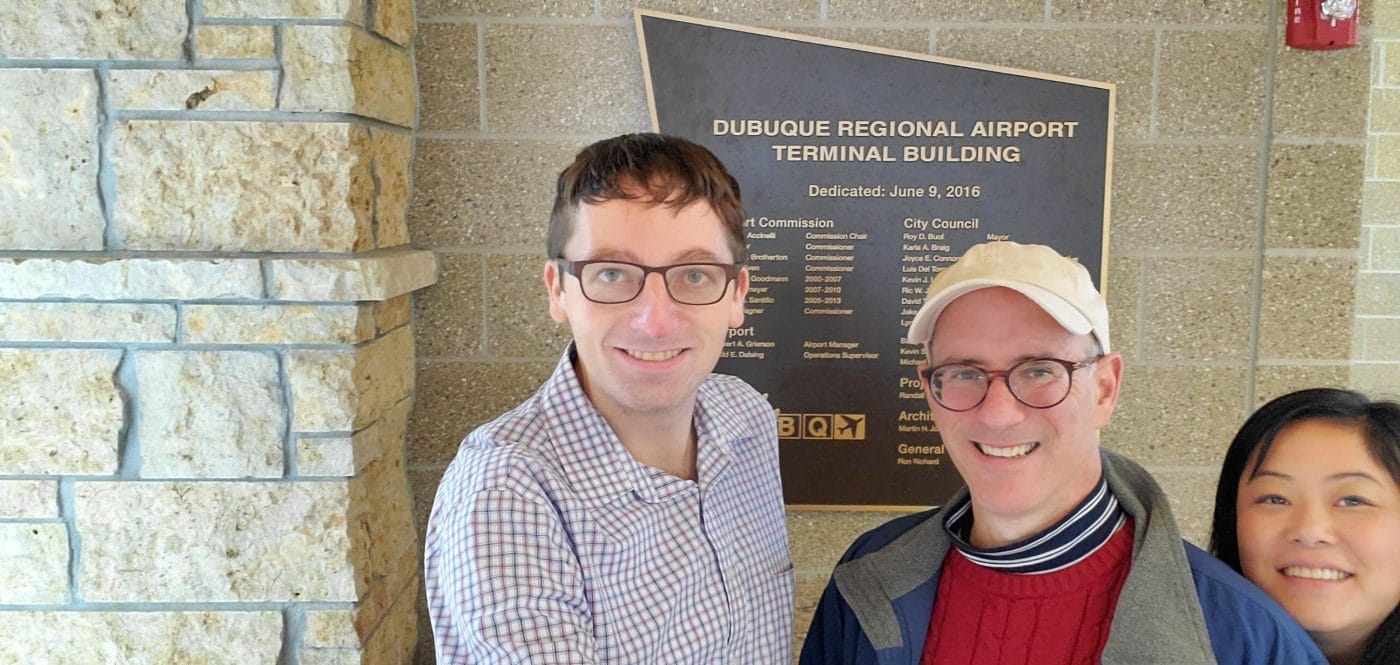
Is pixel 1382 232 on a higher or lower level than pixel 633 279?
higher

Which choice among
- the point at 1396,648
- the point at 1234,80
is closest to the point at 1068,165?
the point at 1234,80

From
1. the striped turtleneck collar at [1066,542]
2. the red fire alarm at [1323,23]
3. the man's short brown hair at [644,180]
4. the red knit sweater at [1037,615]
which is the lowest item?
the red knit sweater at [1037,615]

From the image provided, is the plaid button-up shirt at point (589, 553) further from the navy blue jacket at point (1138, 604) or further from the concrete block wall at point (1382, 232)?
the concrete block wall at point (1382, 232)

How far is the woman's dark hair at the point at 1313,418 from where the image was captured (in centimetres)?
160

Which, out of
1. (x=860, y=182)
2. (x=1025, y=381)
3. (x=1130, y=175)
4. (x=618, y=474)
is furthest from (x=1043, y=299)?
(x=1130, y=175)

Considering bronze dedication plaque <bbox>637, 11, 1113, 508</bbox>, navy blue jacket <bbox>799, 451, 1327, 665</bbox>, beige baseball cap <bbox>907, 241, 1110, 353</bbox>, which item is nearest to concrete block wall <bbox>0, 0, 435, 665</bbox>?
bronze dedication plaque <bbox>637, 11, 1113, 508</bbox>

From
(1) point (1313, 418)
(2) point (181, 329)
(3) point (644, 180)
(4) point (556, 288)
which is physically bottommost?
(1) point (1313, 418)

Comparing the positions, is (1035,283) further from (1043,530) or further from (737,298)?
(737,298)

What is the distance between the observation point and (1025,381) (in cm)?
153

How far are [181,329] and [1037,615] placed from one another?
1.87 m

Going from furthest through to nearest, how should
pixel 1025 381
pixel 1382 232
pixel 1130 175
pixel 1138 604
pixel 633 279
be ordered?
pixel 1382 232 < pixel 1130 175 < pixel 633 279 < pixel 1025 381 < pixel 1138 604

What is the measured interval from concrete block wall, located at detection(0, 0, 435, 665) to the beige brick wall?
48cm

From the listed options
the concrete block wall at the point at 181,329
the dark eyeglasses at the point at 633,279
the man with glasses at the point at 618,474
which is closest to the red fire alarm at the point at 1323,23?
the man with glasses at the point at 618,474

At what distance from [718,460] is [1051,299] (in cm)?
75
